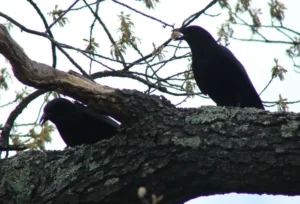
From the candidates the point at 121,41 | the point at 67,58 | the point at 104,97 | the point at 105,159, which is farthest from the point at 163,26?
the point at 105,159

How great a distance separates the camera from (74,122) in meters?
5.88

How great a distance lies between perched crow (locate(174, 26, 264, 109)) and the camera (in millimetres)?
6227

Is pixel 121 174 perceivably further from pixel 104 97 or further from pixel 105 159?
pixel 104 97

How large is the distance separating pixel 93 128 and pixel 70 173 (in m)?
2.13

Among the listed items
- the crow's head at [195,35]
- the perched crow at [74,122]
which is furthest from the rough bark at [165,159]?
the crow's head at [195,35]

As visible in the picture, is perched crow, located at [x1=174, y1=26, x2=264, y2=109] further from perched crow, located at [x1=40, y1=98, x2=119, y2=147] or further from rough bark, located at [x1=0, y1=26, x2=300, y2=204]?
rough bark, located at [x1=0, y1=26, x2=300, y2=204]

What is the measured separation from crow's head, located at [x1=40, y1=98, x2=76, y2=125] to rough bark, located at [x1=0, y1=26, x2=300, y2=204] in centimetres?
186

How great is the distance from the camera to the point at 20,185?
381 cm

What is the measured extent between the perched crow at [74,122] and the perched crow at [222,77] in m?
1.19

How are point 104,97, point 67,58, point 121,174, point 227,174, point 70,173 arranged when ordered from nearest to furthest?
point 227,174
point 121,174
point 70,173
point 104,97
point 67,58

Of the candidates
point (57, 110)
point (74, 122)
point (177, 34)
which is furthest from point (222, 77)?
point (57, 110)

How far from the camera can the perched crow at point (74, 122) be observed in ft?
19.1

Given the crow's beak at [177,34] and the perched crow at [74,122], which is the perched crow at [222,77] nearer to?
the crow's beak at [177,34]

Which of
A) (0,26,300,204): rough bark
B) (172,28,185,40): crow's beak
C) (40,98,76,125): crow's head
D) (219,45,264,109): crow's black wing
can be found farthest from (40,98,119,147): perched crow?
(0,26,300,204): rough bark
